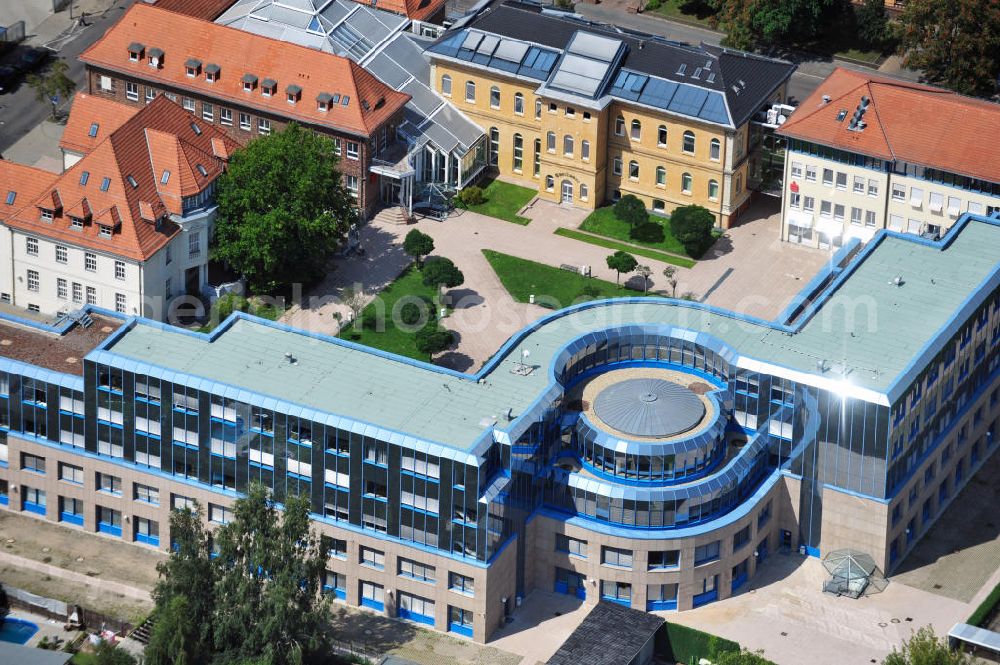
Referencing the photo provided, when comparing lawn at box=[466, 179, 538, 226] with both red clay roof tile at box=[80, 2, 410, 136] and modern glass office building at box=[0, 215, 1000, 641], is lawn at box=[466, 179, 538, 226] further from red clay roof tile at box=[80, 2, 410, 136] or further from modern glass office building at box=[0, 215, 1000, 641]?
modern glass office building at box=[0, 215, 1000, 641]

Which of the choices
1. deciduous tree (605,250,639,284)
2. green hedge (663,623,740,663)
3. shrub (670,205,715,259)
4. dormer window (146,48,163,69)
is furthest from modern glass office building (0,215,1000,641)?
dormer window (146,48,163,69)

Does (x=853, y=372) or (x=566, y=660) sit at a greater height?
(x=853, y=372)

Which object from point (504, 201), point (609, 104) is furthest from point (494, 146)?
point (609, 104)

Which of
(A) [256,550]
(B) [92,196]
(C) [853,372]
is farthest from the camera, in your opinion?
(B) [92,196]

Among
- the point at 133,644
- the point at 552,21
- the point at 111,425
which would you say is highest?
the point at 552,21

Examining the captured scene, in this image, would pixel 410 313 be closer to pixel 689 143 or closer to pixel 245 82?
pixel 245 82

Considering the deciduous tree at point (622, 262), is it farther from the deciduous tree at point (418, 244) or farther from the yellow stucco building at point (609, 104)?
the deciduous tree at point (418, 244)

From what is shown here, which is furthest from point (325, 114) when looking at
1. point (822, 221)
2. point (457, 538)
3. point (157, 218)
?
point (457, 538)

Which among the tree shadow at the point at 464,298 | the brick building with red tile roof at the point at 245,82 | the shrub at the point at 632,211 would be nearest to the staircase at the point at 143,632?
the tree shadow at the point at 464,298

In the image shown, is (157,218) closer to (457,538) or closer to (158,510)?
(158,510)
